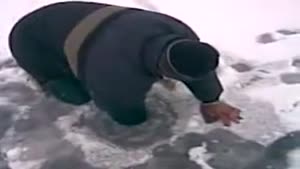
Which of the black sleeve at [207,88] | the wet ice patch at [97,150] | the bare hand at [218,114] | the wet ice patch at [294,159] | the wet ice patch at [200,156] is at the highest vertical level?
the black sleeve at [207,88]

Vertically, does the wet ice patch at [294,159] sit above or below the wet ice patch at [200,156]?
above

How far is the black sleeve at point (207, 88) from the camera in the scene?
3.63 ft

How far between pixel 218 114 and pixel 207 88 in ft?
0.25

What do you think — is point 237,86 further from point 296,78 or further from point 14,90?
point 14,90

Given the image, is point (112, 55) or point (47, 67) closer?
point (112, 55)

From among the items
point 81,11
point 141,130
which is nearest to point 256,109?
point 141,130

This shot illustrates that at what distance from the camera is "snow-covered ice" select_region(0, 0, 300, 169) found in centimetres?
111

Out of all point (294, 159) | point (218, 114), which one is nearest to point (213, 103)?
point (218, 114)

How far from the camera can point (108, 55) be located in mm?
1105

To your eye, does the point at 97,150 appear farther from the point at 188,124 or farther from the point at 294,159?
the point at 294,159

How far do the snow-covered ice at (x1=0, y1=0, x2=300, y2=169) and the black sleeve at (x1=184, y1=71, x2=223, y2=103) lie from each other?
0.05 metres

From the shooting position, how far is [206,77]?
1.07 meters

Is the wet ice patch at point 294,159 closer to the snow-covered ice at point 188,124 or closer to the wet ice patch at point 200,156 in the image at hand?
the snow-covered ice at point 188,124

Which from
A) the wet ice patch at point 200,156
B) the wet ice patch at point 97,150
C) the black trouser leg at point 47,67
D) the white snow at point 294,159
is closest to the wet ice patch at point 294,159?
the white snow at point 294,159
